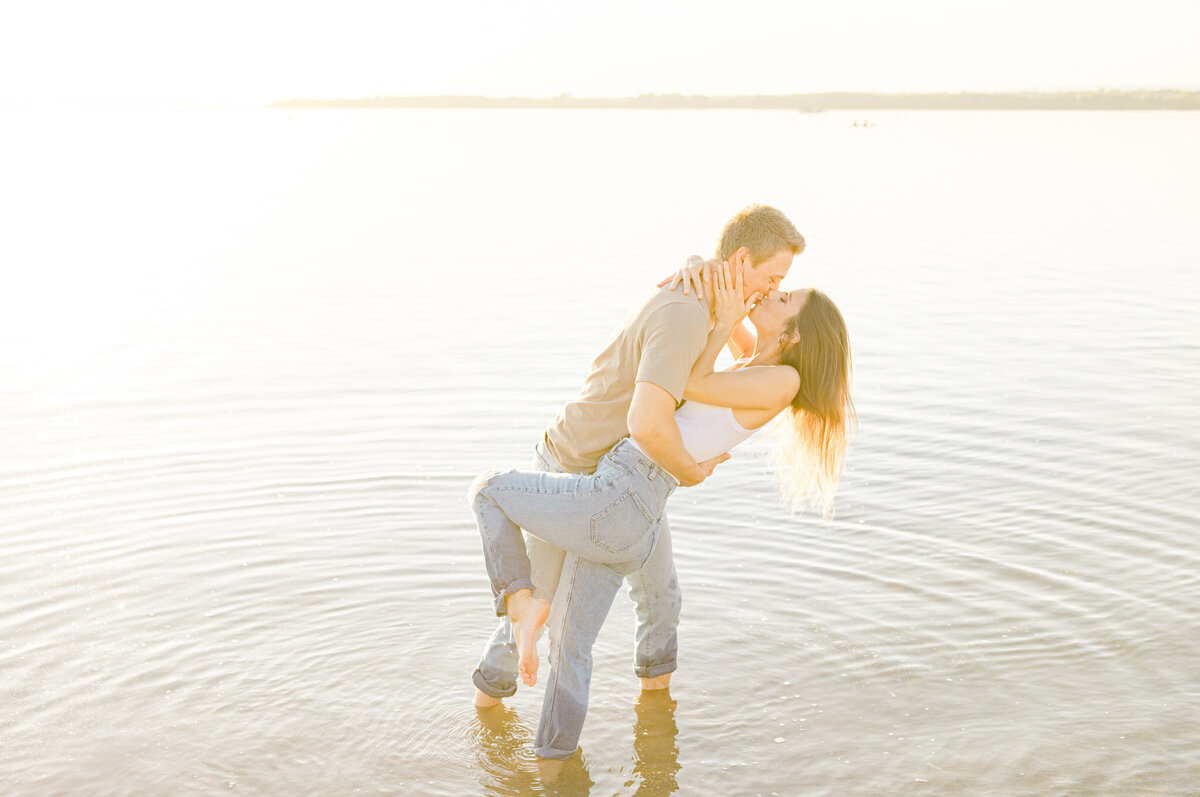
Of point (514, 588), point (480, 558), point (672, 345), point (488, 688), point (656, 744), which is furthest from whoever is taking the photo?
point (480, 558)

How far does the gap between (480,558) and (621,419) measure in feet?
9.78

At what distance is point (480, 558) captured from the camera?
7.82 meters

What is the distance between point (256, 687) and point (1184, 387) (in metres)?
9.34

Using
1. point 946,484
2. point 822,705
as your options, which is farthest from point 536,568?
point 946,484

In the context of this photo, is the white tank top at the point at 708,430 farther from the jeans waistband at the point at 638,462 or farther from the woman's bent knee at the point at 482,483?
the woman's bent knee at the point at 482,483

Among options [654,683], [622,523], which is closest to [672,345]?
[622,523]

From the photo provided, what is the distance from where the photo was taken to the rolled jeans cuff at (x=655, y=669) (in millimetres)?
6043

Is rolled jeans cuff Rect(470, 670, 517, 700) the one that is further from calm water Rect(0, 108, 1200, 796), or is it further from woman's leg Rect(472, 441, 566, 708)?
calm water Rect(0, 108, 1200, 796)

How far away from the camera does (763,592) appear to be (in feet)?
24.0

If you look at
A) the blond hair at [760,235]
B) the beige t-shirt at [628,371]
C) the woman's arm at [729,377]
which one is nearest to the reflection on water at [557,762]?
the beige t-shirt at [628,371]

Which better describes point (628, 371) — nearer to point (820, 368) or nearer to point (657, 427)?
point (657, 427)

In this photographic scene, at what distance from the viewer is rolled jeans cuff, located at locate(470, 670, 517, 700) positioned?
5797 millimetres

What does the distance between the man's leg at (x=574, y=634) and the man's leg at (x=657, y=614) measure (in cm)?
46

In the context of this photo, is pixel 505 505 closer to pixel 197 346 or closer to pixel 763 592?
pixel 763 592
